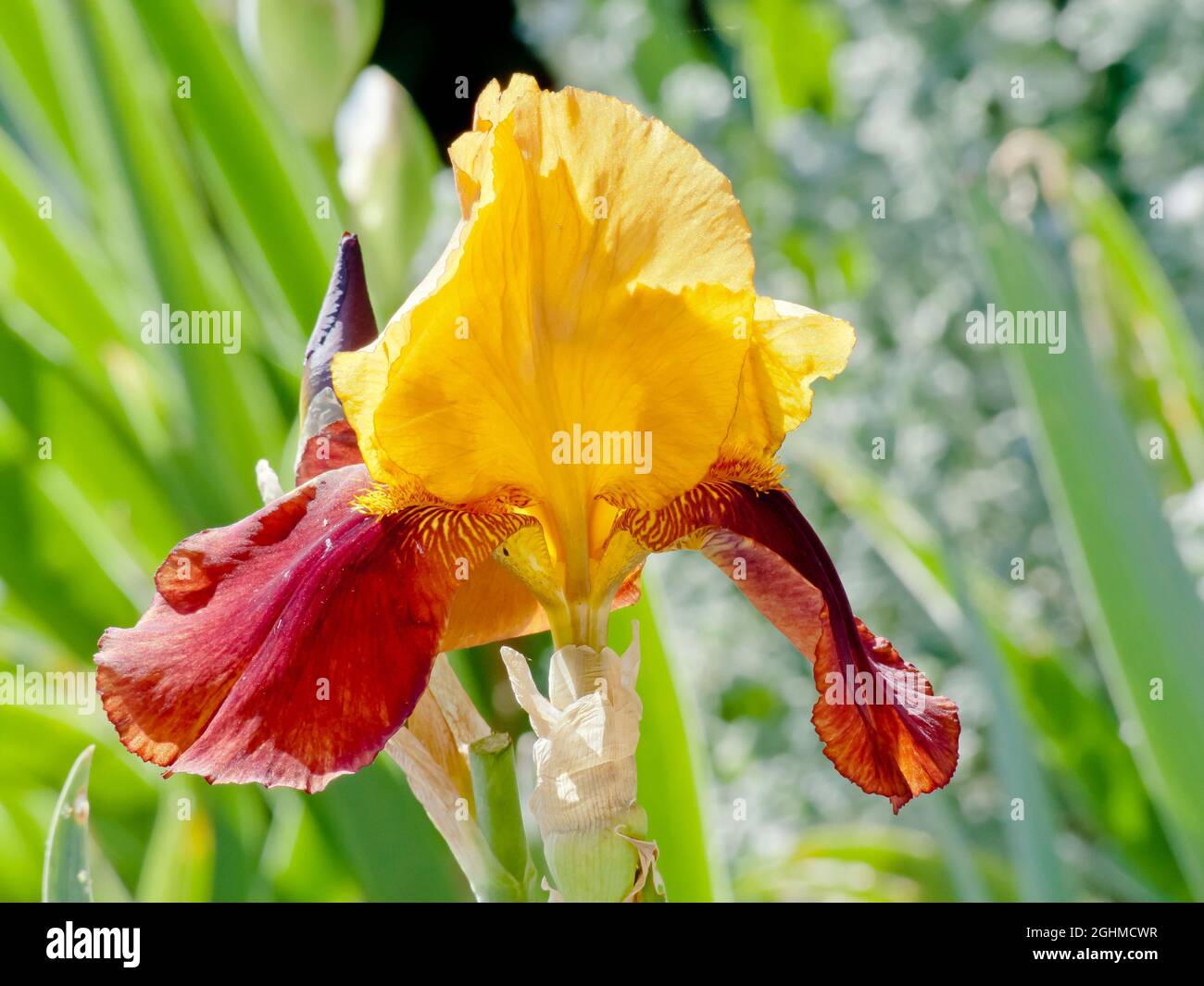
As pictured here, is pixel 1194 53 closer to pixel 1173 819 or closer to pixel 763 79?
pixel 763 79

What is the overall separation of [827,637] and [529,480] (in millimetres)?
124

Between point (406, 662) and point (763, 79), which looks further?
point (763, 79)

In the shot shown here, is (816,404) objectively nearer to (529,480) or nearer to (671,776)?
(671,776)

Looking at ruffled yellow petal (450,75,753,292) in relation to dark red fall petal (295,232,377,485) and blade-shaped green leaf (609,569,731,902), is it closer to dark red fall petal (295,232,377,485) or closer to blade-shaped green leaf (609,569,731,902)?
dark red fall petal (295,232,377,485)

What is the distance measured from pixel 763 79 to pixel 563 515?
1579mm

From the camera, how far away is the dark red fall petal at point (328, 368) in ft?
1.52

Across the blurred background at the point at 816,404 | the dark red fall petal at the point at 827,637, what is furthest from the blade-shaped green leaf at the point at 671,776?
the dark red fall petal at the point at 827,637

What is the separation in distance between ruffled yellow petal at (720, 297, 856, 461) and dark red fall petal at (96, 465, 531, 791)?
0.34 ft

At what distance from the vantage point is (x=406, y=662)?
15.3 inches

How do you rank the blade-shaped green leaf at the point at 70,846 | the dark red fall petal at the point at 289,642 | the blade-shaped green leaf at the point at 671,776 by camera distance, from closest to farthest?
the dark red fall petal at the point at 289,642 → the blade-shaped green leaf at the point at 70,846 → the blade-shaped green leaf at the point at 671,776

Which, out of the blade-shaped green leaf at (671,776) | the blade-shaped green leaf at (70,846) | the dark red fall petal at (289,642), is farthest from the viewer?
the blade-shaped green leaf at (671,776)

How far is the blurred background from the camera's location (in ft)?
2.70

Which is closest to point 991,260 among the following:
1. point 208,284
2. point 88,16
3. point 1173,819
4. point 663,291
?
point 1173,819

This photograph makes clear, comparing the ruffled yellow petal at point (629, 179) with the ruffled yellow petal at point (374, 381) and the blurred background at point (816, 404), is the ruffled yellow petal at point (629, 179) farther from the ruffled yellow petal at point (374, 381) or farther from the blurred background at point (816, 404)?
the blurred background at point (816, 404)
